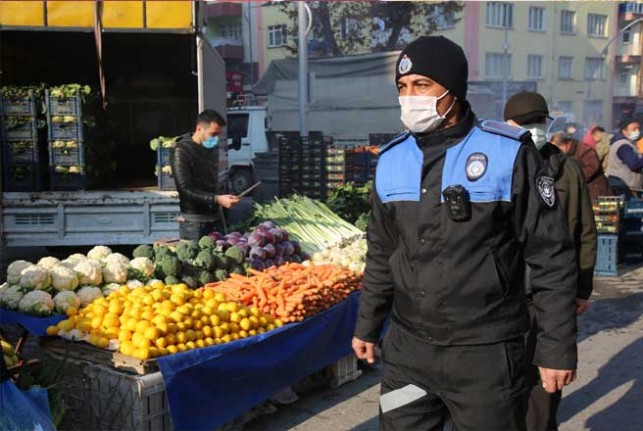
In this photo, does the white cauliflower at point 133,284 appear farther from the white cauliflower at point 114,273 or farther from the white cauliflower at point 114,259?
the white cauliflower at point 114,259

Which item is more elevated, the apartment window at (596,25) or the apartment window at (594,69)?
the apartment window at (596,25)

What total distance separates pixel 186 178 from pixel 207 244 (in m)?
0.71

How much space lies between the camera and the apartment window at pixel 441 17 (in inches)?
1110

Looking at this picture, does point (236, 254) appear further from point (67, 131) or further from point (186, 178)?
point (67, 131)

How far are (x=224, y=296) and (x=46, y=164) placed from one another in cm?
520

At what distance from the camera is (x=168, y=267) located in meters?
4.94

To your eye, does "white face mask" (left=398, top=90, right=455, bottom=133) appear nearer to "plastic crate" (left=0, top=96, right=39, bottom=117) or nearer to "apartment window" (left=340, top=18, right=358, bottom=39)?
"plastic crate" (left=0, top=96, right=39, bottom=117)

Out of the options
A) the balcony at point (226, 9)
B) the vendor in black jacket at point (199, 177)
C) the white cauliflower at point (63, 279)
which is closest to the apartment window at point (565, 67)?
the balcony at point (226, 9)

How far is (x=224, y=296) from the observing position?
187 inches

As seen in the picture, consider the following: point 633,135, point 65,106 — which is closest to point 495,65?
point 633,135

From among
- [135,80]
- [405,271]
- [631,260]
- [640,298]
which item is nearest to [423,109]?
[405,271]

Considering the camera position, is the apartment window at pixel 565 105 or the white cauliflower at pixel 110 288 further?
the apartment window at pixel 565 105

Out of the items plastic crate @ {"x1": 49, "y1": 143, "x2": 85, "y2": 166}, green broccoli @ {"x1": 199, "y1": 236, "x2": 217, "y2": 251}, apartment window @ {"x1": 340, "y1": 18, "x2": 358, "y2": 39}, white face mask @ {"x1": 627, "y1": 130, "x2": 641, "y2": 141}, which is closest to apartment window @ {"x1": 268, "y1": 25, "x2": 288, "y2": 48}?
apartment window @ {"x1": 340, "y1": 18, "x2": 358, "y2": 39}

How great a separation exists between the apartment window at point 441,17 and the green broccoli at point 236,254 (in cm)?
2494
